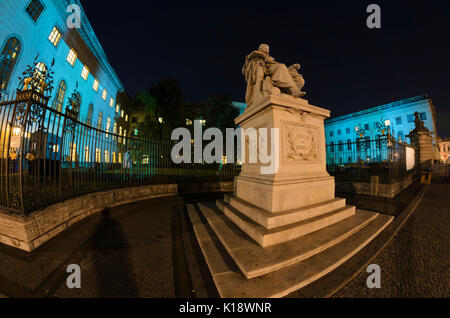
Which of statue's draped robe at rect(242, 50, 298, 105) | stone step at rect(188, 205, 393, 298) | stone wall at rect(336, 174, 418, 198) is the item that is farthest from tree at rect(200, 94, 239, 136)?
stone step at rect(188, 205, 393, 298)

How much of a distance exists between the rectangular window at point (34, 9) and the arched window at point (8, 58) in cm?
279

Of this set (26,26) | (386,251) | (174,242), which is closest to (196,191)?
(174,242)

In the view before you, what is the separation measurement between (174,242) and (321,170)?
3.55 meters

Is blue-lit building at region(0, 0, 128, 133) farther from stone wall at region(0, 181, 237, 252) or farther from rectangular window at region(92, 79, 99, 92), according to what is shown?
stone wall at region(0, 181, 237, 252)

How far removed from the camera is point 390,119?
40.3m

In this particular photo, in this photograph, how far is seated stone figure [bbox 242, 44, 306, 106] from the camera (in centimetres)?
370

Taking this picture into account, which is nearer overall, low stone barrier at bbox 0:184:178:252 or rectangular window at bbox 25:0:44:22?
low stone barrier at bbox 0:184:178:252

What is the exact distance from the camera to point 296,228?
253 centimetres

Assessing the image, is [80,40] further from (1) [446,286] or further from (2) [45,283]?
(1) [446,286]

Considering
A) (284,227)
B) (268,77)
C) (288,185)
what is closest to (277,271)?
(284,227)

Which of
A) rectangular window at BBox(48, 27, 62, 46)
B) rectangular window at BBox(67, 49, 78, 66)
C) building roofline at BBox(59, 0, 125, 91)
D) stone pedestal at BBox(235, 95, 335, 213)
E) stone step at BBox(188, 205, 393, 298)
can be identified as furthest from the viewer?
building roofline at BBox(59, 0, 125, 91)

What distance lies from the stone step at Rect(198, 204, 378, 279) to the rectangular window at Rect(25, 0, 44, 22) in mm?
21580

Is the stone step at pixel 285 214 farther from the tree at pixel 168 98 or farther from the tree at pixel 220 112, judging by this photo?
the tree at pixel 168 98

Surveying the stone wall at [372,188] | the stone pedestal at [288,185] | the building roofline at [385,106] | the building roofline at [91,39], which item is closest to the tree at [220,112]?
the stone wall at [372,188]
